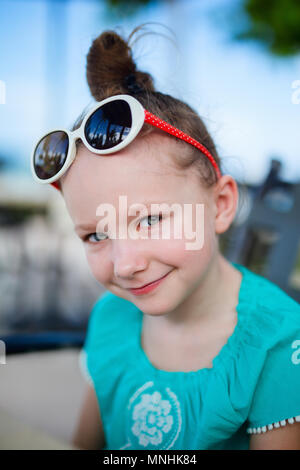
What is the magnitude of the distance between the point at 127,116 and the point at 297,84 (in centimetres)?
35

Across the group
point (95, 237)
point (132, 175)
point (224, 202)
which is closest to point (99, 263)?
point (95, 237)

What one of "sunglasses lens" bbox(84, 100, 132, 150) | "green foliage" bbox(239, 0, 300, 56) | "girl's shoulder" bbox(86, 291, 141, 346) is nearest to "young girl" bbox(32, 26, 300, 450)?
"sunglasses lens" bbox(84, 100, 132, 150)

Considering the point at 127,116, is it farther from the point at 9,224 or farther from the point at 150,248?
the point at 9,224

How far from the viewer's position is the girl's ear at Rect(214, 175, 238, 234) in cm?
77

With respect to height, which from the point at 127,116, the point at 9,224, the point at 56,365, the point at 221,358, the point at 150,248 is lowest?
the point at 56,365

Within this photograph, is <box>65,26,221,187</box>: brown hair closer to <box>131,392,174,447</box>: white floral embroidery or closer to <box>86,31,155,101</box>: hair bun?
<box>86,31,155,101</box>: hair bun

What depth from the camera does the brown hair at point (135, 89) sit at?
2.30 feet

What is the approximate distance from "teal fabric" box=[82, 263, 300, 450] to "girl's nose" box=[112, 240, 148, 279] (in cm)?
26

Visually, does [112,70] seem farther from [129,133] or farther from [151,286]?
[151,286]

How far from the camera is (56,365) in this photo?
142cm

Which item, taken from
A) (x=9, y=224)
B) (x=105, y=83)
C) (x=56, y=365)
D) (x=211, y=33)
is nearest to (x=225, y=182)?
(x=105, y=83)
